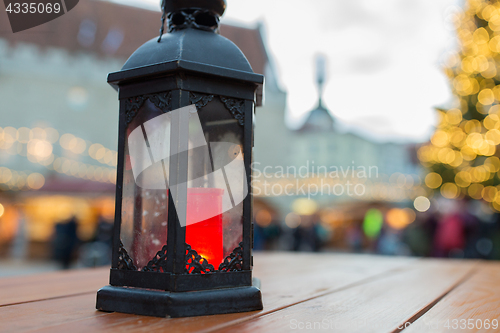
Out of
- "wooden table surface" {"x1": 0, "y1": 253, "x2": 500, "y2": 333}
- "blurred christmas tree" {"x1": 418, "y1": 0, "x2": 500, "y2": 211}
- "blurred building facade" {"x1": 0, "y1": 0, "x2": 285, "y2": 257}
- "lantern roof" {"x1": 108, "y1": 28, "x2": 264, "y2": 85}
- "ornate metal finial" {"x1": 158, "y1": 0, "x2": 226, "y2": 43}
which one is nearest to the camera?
"wooden table surface" {"x1": 0, "y1": 253, "x2": 500, "y2": 333}

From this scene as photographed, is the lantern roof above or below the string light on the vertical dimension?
below

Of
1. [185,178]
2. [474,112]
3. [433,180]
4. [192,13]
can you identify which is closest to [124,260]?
[185,178]

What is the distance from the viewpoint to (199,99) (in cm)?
80

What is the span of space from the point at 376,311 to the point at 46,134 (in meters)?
13.9

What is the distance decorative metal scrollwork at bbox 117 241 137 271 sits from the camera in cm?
80

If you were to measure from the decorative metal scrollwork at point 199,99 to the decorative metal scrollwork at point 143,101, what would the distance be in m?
0.04

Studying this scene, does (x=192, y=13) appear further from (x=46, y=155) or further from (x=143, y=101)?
(x=46, y=155)

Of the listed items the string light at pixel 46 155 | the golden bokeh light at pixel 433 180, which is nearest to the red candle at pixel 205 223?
the golden bokeh light at pixel 433 180

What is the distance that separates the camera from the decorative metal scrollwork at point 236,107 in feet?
2.76

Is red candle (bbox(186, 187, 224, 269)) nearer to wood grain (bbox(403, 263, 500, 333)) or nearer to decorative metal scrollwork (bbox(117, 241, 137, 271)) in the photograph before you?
decorative metal scrollwork (bbox(117, 241, 137, 271))

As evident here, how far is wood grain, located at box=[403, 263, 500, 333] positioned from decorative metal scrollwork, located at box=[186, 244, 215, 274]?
0.37 meters

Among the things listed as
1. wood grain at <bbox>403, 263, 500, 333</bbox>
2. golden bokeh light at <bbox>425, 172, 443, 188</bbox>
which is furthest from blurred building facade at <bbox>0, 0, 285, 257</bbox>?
wood grain at <bbox>403, 263, 500, 333</bbox>

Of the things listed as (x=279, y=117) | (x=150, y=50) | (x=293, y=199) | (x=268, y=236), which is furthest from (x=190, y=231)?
(x=293, y=199)

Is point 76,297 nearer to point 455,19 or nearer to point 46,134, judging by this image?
point 455,19
